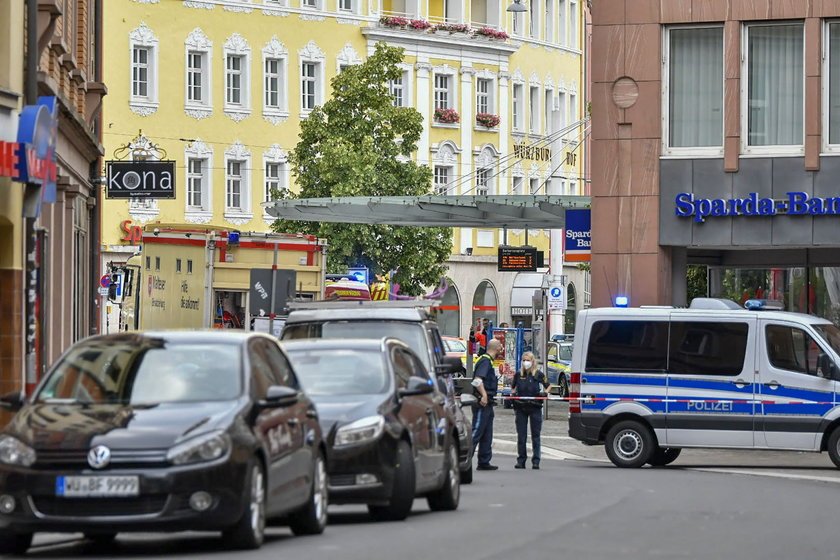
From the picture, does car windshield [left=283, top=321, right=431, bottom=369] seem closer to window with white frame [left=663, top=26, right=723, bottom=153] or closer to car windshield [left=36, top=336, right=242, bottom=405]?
car windshield [left=36, top=336, right=242, bottom=405]

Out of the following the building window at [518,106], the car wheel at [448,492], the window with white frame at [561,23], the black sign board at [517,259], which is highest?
the window with white frame at [561,23]

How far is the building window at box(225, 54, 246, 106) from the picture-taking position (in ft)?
238

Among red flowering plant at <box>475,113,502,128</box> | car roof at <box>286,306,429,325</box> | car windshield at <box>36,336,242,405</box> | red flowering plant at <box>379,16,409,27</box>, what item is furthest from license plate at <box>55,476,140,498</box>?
red flowering plant at <box>475,113,502,128</box>

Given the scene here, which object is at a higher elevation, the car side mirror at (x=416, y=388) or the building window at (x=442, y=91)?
the building window at (x=442, y=91)

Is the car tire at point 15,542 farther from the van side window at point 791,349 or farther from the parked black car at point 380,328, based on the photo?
the van side window at point 791,349

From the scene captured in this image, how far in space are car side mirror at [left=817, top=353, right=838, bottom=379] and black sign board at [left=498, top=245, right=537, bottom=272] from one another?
27894mm

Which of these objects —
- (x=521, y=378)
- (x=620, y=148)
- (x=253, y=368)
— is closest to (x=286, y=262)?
(x=620, y=148)

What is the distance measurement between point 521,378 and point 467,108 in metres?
52.9

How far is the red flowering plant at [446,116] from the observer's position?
78.8 metres

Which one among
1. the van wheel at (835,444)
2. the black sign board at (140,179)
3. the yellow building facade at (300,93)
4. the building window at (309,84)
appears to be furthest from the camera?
the building window at (309,84)

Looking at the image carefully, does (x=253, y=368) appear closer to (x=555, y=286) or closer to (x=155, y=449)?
(x=155, y=449)

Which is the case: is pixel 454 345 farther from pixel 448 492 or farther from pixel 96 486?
pixel 96 486

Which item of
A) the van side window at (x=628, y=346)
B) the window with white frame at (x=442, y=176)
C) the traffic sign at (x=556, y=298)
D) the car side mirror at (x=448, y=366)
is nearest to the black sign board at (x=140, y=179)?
the van side window at (x=628, y=346)

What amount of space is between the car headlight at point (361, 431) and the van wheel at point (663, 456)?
39.7 feet
